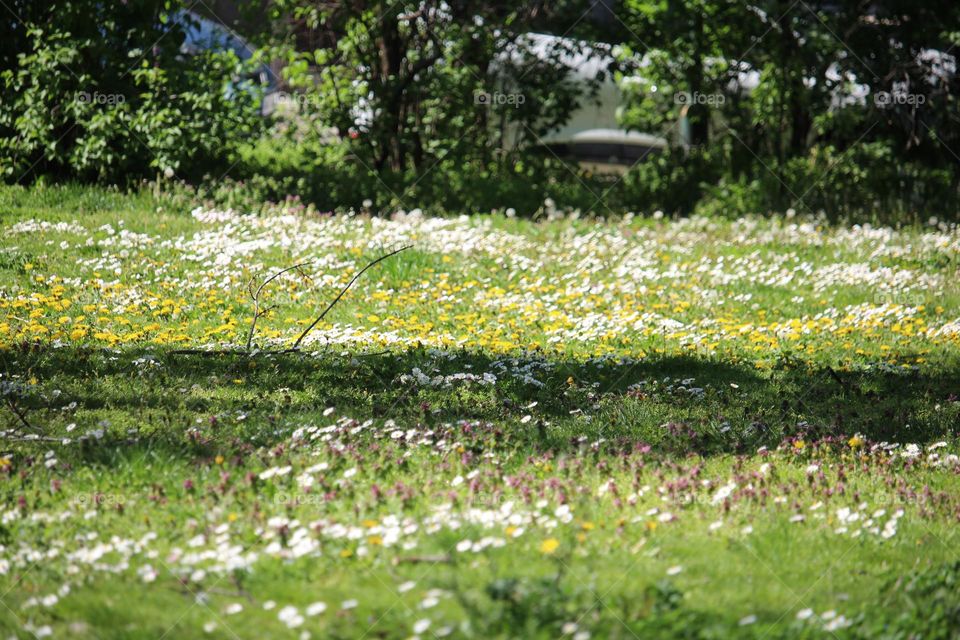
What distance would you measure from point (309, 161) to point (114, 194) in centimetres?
331

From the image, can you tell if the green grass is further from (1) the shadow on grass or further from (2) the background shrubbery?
(2) the background shrubbery

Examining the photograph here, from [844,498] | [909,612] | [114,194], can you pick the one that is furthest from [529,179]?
[909,612]

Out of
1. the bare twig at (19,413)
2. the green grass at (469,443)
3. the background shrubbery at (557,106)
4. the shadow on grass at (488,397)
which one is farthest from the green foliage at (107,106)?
the bare twig at (19,413)

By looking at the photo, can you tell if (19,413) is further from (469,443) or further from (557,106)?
(557,106)

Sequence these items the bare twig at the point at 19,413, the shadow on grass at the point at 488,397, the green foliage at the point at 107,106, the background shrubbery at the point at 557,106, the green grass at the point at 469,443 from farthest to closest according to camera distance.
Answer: the background shrubbery at the point at 557,106, the green foliage at the point at 107,106, the shadow on grass at the point at 488,397, the bare twig at the point at 19,413, the green grass at the point at 469,443

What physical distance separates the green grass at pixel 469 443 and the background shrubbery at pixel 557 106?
3.13m

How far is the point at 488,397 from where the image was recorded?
20.4 ft

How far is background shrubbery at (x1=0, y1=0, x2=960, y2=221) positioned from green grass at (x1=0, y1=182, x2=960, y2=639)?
3.13 meters

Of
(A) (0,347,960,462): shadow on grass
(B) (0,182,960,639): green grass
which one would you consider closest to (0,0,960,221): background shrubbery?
(B) (0,182,960,639): green grass

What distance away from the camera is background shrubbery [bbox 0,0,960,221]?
13.2 metres

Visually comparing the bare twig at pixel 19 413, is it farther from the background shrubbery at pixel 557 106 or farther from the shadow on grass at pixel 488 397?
the background shrubbery at pixel 557 106

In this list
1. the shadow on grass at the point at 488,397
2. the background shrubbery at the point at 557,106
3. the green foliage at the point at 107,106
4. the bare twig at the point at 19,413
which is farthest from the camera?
the background shrubbery at the point at 557,106

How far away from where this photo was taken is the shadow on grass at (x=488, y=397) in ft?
18.1

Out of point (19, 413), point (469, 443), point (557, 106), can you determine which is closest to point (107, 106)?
point (557, 106)
